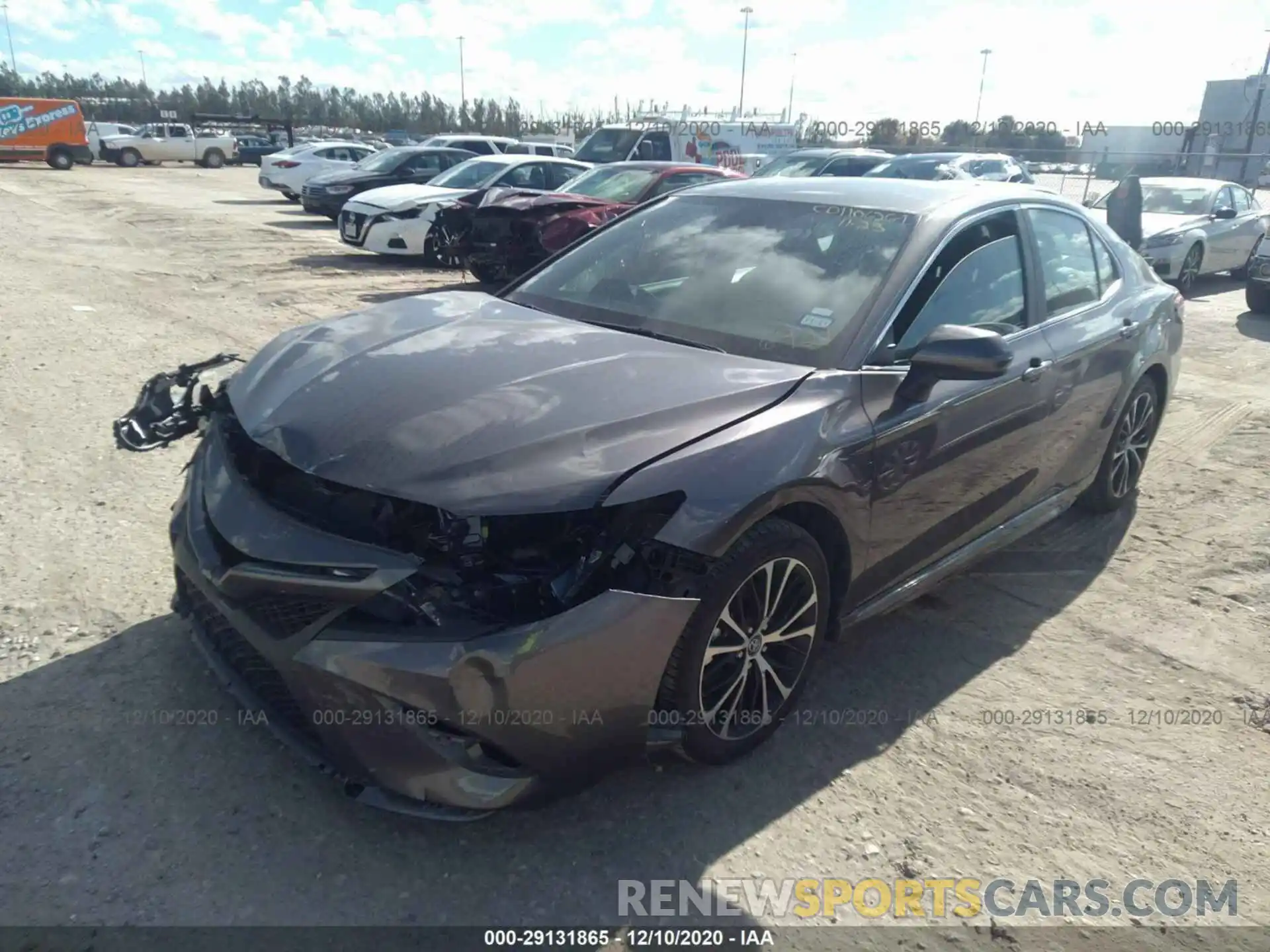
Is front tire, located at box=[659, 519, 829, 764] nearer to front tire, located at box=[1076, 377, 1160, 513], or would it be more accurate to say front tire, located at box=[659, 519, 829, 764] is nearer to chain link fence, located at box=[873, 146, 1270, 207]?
front tire, located at box=[1076, 377, 1160, 513]

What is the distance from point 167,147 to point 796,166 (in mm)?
32081

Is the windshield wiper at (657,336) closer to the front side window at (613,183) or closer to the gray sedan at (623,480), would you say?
the gray sedan at (623,480)

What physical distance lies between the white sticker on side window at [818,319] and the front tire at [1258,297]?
10.6m

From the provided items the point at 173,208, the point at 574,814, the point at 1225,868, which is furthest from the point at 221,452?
the point at 173,208

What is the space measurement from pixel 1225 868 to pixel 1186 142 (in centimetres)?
3757

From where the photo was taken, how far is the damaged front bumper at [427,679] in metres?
2.26

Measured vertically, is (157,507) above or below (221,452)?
below

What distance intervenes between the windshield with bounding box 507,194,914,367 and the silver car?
10.5m

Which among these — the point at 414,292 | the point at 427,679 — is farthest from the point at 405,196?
the point at 427,679

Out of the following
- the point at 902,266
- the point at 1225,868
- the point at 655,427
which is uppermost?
the point at 902,266

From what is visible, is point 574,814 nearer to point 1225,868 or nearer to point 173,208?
point 1225,868

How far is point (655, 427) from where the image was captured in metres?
2.64

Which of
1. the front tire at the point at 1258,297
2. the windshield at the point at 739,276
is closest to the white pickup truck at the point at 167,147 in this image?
the front tire at the point at 1258,297

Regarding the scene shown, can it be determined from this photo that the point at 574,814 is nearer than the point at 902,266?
Yes
